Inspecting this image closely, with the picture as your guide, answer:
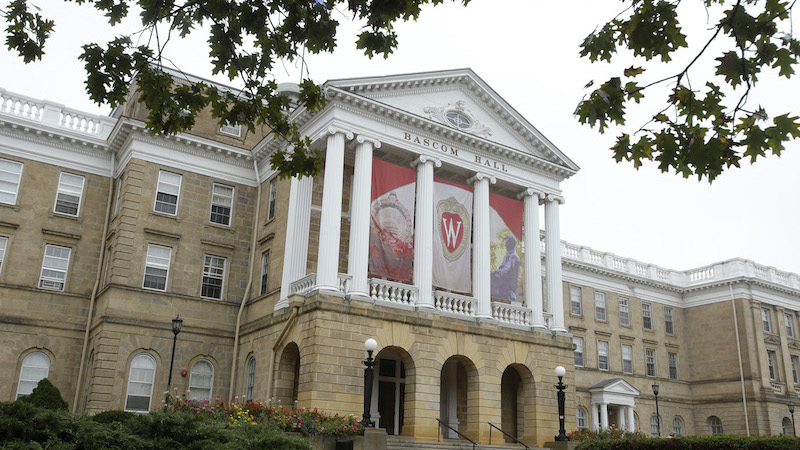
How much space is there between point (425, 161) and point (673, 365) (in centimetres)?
3007

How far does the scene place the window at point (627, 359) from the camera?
150 ft

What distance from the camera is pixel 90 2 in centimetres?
898

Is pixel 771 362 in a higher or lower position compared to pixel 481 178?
lower

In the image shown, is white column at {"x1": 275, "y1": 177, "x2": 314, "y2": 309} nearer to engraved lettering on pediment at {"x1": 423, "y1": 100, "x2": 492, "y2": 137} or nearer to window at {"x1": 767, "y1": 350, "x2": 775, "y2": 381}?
engraved lettering on pediment at {"x1": 423, "y1": 100, "x2": 492, "y2": 137}

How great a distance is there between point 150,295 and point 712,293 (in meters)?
37.7

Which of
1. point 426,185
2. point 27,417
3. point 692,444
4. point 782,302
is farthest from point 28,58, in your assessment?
point 782,302

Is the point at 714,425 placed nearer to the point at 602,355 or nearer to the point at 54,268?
the point at 602,355

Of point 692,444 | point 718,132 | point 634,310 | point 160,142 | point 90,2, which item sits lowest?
point 692,444

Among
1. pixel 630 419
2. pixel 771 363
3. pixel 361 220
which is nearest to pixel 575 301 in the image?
pixel 630 419

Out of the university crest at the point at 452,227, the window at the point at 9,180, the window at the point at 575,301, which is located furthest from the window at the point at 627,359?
the window at the point at 9,180

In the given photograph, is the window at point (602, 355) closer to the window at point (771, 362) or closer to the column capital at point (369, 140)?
the window at point (771, 362)

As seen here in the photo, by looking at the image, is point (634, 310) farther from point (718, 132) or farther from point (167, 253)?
point (718, 132)

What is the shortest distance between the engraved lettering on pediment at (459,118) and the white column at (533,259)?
3.40 metres

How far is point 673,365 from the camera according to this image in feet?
159
